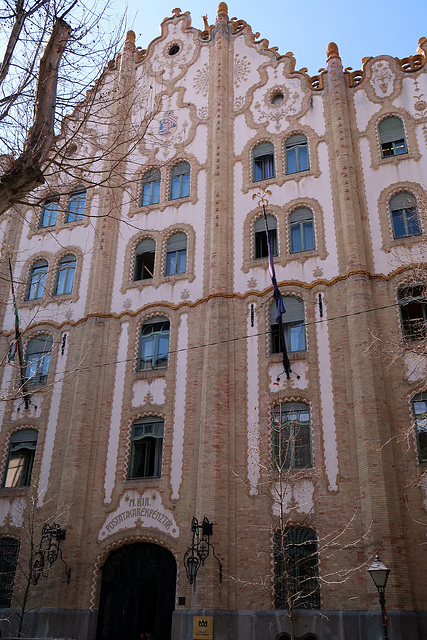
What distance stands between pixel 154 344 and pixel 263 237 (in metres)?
6.00

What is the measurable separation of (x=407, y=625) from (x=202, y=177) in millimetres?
A: 18352

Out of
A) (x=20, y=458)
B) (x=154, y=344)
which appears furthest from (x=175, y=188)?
(x=20, y=458)

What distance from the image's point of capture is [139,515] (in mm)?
20641

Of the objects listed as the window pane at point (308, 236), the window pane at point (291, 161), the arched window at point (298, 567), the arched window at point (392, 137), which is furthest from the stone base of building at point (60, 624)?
the arched window at point (392, 137)

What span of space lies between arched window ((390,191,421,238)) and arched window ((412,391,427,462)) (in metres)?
6.07

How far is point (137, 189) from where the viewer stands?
26.8 meters

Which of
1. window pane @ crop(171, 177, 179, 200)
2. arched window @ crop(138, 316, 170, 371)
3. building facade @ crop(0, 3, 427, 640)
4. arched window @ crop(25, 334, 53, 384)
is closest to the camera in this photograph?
building facade @ crop(0, 3, 427, 640)

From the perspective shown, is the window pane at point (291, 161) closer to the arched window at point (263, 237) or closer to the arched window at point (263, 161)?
the arched window at point (263, 161)

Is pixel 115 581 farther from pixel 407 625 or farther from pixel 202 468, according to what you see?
pixel 407 625

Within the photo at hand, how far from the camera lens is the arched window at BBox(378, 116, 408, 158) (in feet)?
79.2

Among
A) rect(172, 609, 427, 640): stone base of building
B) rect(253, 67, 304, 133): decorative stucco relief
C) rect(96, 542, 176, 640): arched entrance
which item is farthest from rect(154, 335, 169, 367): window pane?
rect(253, 67, 304, 133): decorative stucco relief

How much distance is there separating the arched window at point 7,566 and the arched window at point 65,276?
1012cm

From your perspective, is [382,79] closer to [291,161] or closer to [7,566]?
[291,161]

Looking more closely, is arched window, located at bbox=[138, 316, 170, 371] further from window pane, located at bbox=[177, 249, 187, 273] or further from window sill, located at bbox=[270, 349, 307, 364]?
window sill, located at bbox=[270, 349, 307, 364]
